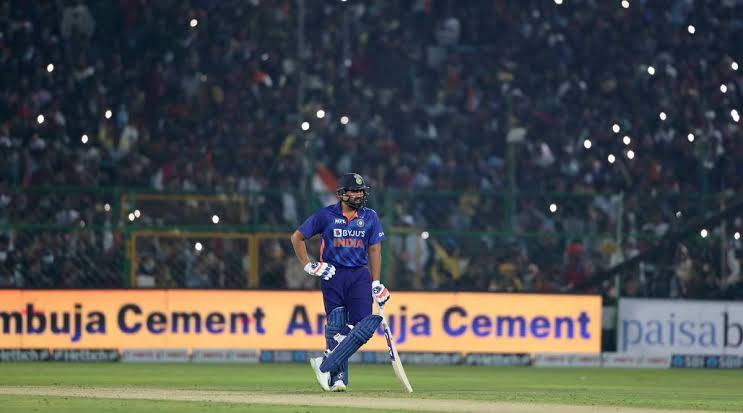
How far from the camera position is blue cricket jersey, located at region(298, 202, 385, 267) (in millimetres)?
14203

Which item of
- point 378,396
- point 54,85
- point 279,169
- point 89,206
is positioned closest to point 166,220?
point 89,206

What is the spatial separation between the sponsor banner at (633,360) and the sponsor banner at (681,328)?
89 mm

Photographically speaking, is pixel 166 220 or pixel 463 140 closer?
pixel 166 220

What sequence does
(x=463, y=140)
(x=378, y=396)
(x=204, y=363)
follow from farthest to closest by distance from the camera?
(x=463, y=140) → (x=204, y=363) → (x=378, y=396)

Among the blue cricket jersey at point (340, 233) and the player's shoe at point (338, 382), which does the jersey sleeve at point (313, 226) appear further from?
the player's shoe at point (338, 382)

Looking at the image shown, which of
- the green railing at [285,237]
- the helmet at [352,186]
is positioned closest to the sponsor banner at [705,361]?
the green railing at [285,237]

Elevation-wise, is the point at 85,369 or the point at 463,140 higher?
the point at 463,140

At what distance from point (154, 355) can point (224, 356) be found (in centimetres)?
96

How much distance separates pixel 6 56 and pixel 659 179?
12027 mm

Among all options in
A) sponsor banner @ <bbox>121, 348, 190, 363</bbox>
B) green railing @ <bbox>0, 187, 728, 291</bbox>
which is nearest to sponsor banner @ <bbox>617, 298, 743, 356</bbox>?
green railing @ <bbox>0, 187, 728, 291</bbox>

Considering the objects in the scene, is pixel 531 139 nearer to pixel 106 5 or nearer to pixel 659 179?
pixel 659 179

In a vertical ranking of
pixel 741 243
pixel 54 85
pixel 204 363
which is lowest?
pixel 204 363

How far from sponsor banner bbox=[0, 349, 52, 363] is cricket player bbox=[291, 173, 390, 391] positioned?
8467 mm

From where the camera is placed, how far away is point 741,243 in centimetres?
2322
